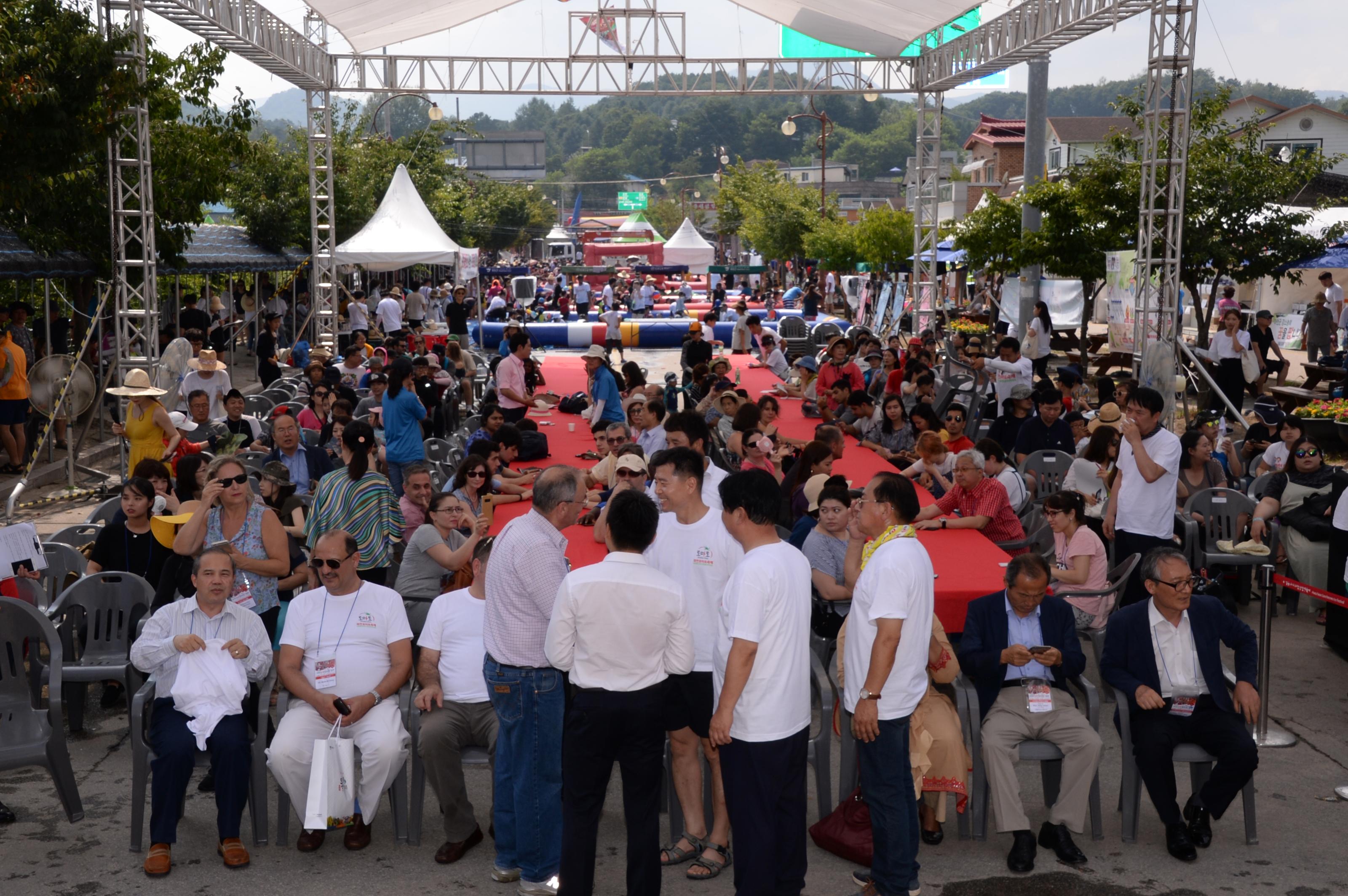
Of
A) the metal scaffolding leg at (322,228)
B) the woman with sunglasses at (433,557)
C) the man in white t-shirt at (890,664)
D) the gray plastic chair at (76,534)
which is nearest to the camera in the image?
the man in white t-shirt at (890,664)

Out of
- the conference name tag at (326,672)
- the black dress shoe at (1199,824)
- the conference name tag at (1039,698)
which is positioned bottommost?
the black dress shoe at (1199,824)

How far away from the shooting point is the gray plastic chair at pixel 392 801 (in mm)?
5129

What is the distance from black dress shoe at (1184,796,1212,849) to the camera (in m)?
5.12

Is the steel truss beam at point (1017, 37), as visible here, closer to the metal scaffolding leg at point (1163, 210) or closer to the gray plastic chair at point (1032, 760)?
the metal scaffolding leg at point (1163, 210)

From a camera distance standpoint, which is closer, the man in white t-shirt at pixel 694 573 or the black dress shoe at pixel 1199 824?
the man in white t-shirt at pixel 694 573

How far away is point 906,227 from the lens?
1280 inches

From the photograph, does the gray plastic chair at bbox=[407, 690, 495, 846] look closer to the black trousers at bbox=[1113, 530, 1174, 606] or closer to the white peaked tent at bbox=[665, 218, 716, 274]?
the black trousers at bbox=[1113, 530, 1174, 606]

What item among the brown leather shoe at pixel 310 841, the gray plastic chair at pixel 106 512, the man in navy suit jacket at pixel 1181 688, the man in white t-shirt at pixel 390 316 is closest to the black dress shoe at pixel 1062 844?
the man in navy suit jacket at pixel 1181 688

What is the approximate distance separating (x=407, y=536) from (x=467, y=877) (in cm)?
304

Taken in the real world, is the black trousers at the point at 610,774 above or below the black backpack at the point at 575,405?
below

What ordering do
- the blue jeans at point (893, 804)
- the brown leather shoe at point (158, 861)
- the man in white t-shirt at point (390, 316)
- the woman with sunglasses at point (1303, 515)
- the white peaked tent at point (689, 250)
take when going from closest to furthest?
the blue jeans at point (893, 804), the brown leather shoe at point (158, 861), the woman with sunglasses at point (1303, 515), the man in white t-shirt at point (390, 316), the white peaked tent at point (689, 250)

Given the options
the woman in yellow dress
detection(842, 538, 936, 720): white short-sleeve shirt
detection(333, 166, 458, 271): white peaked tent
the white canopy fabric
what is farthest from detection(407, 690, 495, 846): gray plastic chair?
detection(333, 166, 458, 271): white peaked tent

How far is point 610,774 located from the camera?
434 cm

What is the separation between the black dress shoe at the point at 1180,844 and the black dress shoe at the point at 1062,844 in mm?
351
